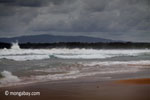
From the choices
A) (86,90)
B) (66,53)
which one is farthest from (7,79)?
(66,53)

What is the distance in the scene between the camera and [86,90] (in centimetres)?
561

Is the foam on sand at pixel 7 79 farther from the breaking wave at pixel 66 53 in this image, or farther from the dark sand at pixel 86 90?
the breaking wave at pixel 66 53

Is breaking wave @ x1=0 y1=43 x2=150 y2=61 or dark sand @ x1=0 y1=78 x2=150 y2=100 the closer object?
dark sand @ x1=0 y1=78 x2=150 y2=100

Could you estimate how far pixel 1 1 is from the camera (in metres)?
5.64

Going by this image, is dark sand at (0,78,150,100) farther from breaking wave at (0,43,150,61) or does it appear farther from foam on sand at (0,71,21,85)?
breaking wave at (0,43,150,61)

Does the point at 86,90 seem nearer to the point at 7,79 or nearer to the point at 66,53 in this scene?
the point at 7,79

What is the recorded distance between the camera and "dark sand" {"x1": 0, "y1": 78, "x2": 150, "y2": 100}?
5059mm

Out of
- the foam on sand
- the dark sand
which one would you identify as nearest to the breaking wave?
the foam on sand

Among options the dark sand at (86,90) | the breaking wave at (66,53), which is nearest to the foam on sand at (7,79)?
the dark sand at (86,90)

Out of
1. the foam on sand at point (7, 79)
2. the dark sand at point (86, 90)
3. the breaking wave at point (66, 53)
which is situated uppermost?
the breaking wave at point (66, 53)

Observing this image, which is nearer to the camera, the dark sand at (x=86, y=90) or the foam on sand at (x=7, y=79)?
the dark sand at (x=86, y=90)

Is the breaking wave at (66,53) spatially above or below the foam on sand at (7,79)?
above

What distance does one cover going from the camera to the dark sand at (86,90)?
5059 mm

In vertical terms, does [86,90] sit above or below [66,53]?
below
